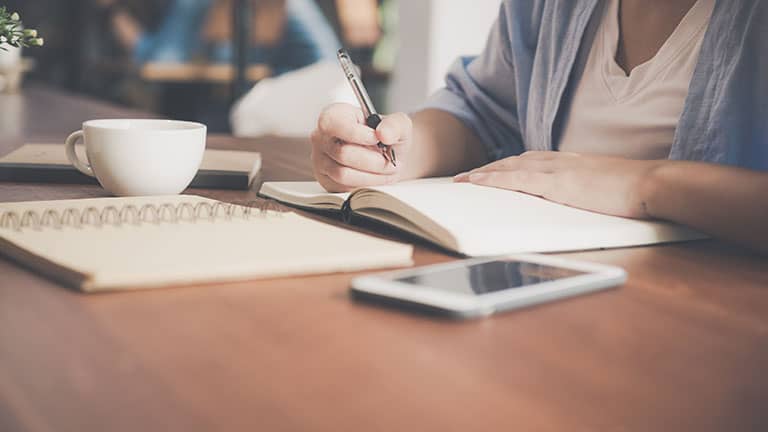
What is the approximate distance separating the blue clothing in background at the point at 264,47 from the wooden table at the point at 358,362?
13.4 ft

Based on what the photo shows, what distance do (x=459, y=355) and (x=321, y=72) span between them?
292 centimetres

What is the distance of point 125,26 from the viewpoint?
5.02 m

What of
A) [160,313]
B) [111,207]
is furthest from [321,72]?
[160,313]

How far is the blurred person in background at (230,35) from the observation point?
461 centimetres

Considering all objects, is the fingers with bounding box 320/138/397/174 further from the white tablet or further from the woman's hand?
the white tablet

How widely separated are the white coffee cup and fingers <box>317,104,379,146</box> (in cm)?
14

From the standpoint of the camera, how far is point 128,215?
0.70 m

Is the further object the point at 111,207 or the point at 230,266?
the point at 111,207

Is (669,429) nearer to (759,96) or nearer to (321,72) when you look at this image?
(759,96)

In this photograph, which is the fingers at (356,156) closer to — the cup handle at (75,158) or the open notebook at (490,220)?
the open notebook at (490,220)

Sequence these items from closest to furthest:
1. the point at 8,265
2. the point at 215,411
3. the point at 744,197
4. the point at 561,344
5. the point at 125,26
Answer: the point at 215,411
the point at 561,344
the point at 8,265
the point at 744,197
the point at 125,26

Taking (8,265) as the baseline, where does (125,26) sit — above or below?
below

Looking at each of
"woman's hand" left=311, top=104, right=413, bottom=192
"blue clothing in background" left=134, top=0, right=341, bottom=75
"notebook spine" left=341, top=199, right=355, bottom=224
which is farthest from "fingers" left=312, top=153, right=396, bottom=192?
"blue clothing in background" left=134, top=0, right=341, bottom=75

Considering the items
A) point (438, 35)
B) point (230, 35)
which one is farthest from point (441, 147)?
point (230, 35)
